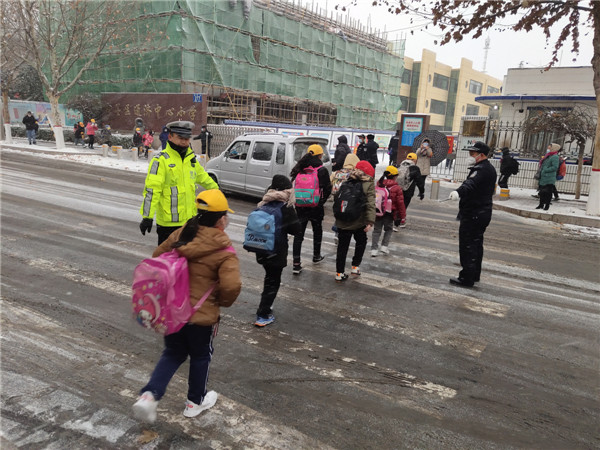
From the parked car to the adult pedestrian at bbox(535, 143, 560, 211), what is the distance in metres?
6.45

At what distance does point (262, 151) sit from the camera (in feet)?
39.5

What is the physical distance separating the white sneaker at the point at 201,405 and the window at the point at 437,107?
66.4 m

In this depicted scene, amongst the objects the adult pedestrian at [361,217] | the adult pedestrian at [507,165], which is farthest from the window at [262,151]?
the adult pedestrian at [507,165]

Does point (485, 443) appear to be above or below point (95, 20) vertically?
below

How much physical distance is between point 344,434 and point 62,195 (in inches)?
439

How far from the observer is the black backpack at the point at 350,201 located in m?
5.90

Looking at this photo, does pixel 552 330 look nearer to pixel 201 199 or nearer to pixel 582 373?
pixel 582 373

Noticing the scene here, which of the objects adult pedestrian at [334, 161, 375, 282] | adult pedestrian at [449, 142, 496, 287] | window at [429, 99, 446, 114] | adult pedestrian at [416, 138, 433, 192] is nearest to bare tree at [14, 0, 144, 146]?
adult pedestrian at [416, 138, 433, 192]

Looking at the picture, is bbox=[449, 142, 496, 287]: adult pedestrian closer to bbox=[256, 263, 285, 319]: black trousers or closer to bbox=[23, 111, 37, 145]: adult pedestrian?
bbox=[256, 263, 285, 319]: black trousers

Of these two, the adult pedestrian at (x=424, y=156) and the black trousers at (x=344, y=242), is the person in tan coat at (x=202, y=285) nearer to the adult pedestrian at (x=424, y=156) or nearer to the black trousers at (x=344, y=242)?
the black trousers at (x=344, y=242)

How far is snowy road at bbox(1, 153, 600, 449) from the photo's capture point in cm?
315

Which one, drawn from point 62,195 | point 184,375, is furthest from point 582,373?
point 62,195

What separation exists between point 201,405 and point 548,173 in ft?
42.5

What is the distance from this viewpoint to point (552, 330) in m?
5.07
